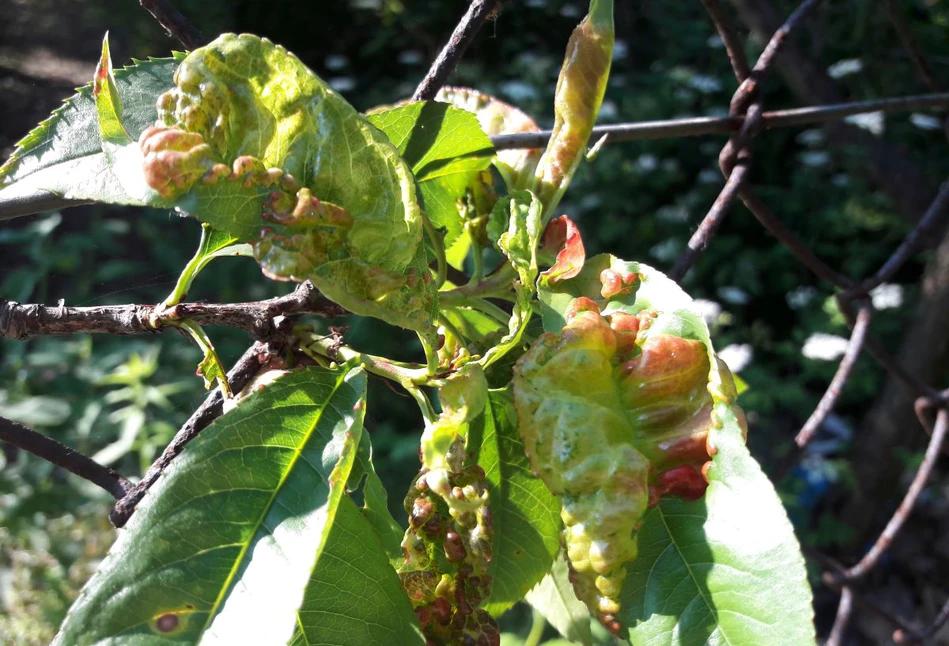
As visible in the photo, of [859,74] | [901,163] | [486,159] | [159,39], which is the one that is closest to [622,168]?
[859,74]

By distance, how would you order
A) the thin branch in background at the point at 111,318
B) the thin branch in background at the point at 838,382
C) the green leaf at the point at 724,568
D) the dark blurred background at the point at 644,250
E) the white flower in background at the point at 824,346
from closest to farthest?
1. the green leaf at the point at 724,568
2. the thin branch in background at the point at 111,318
3. the thin branch in background at the point at 838,382
4. the dark blurred background at the point at 644,250
5. the white flower in background at the point at 824,346

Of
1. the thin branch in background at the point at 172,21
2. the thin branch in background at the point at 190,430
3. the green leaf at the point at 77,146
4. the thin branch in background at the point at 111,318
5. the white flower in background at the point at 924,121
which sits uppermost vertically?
the thin branch in background at the point at 172,21

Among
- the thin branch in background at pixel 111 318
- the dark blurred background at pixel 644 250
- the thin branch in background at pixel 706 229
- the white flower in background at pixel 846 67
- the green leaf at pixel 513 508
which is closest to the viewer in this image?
the thin branch in background at pixel 111 318

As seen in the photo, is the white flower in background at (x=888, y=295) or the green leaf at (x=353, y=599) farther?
the white flower in background at (x=888, y=295)

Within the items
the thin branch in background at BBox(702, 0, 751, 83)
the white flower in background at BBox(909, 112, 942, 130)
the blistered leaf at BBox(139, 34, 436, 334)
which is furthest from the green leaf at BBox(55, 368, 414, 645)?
the white flower in background at BBox(909, 112, 942, 130)

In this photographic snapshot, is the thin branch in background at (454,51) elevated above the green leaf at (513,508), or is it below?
above

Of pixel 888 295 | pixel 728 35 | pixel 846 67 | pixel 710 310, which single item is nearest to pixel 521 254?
pixel 728 35

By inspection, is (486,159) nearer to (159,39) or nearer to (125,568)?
(125,568)

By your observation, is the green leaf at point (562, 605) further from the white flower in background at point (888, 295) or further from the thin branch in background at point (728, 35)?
the white flower in background at point (888, 295)

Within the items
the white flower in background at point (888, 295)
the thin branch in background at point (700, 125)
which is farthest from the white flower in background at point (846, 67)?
the thin branch in background at point (700, 125)
